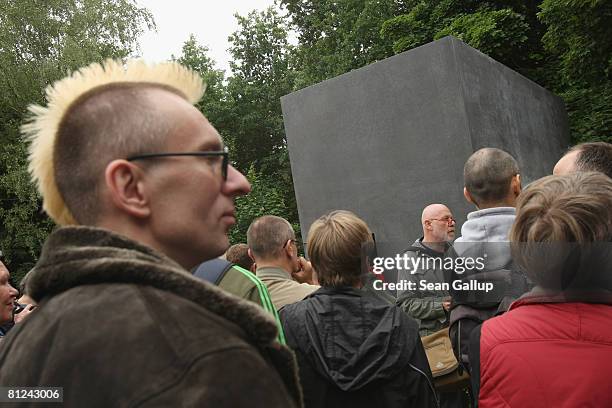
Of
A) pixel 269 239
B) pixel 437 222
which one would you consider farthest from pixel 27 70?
pixel 437 222

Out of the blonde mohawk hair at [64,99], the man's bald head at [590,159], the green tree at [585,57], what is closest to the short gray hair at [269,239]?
the man's bald head at [590,159]

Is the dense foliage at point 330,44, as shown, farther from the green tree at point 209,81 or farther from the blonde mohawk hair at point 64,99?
the blonde mohawk hair at point 64,99

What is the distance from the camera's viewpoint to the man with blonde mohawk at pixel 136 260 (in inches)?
36.9

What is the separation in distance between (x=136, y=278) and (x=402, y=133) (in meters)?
6.90

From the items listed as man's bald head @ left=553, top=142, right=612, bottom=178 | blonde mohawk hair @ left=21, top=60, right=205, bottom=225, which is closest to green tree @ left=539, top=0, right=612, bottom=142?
man's bald head @ left=553, top=142, right=612, bottom=178

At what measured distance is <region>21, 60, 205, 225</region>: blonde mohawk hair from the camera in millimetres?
1387

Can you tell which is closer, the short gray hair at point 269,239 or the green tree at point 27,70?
the short gray hair at point 269,239

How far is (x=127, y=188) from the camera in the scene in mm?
1263

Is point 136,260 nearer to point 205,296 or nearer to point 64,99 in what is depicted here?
point 205,296

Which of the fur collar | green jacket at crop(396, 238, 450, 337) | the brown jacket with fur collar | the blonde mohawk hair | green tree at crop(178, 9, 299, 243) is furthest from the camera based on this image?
green tree at crop(178, 9, 299, 243)

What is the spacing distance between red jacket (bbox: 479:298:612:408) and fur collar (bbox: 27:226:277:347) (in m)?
0.88

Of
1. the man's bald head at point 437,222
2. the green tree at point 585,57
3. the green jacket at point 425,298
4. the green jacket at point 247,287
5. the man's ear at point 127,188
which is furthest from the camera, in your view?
the green tree at point 585,57

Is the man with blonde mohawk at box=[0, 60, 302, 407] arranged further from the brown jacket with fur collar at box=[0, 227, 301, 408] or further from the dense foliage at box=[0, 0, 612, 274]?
the dense foliage at box=[0, 0, 612, 274]

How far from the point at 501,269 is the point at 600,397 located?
0.55 metres
